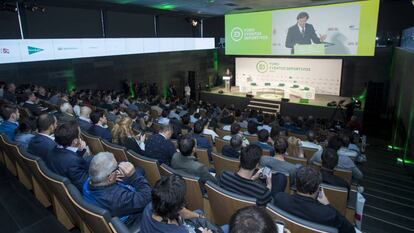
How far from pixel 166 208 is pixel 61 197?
117 cm

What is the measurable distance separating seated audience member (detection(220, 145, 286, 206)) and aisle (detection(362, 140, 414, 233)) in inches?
71.8

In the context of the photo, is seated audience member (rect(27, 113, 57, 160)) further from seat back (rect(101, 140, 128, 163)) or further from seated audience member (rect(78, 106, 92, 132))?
seated audience member (rect(78, 106, 92, 132))

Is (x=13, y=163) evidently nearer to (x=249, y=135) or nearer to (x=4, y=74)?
(x=249, y=135)

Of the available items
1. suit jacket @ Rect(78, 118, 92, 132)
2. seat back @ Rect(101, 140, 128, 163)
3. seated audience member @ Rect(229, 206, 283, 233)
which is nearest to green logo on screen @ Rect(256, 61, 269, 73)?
suit jacket @ Rect(78, 118, 92, 132)

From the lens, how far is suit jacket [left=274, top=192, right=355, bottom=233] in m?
1.92

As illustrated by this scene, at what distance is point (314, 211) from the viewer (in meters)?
1.94

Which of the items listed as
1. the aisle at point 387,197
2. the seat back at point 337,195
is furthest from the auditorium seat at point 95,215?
the aisle at point 387,197

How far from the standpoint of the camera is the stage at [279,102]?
34.8 ft

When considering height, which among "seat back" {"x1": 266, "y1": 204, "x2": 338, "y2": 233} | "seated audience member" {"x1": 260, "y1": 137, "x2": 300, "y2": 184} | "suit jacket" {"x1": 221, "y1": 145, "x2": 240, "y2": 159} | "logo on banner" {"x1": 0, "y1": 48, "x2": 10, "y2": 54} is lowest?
"suit jacket" {"x1": 221, "y1": 145, "x2": 240, "y2": 159}

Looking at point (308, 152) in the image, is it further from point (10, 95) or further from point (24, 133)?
point (10, 95)

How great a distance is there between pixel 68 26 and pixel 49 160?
895 cm

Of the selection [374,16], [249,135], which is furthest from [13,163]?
[374,16]

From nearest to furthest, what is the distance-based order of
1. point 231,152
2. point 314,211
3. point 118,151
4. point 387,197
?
point 314,211, point 118,151, point 231,152, point 387,197

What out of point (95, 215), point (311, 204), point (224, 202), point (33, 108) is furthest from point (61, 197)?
point (33, 108)
